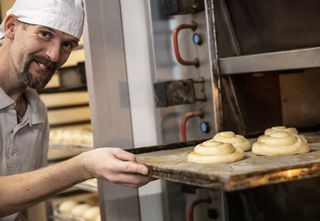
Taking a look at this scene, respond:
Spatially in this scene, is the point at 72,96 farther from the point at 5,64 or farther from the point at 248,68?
the point at 248,68

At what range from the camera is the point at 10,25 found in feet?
6.78

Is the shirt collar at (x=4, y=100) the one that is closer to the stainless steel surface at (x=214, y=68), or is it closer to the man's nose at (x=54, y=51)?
the man's nose at (x=54, y=51)

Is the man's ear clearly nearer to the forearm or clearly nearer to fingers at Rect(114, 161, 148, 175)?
the forearm

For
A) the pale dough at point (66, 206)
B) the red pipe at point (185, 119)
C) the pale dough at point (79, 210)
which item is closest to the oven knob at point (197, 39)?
the red pipe at point (185, 119)

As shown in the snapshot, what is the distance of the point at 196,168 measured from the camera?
1.19 m

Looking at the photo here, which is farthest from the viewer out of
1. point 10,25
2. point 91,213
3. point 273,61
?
point 91,213

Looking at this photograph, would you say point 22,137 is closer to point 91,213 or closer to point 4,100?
point 4,100

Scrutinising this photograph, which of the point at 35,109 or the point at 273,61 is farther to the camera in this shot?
the point at 35,109

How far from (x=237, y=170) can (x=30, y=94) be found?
1495mm

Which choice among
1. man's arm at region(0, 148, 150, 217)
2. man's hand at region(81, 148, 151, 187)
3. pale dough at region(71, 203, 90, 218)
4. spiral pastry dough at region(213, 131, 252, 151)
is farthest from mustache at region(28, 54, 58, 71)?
pale dough at region(71, 203, 90, 218)

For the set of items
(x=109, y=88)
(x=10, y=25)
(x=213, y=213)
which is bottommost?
(x=213, y=213)

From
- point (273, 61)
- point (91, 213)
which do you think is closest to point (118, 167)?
point (273, 61)

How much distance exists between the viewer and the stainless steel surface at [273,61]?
1423mm

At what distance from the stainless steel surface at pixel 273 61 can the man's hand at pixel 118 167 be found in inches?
22.7
